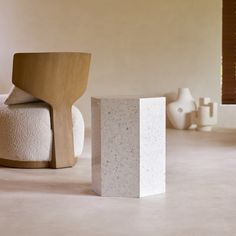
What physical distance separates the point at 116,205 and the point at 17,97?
3.82 feet

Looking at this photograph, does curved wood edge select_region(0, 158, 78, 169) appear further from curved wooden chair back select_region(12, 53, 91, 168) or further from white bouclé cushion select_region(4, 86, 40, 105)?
white bouclé cushion select_region(4, 86, 40, 105)

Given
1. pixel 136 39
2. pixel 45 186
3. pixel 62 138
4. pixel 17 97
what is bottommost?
pixel 45 186

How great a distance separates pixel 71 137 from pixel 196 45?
87.1 inches

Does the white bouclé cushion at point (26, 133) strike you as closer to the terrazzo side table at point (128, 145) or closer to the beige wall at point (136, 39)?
the terrazzo side table at point (128, 145)

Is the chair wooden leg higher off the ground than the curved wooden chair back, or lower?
lower

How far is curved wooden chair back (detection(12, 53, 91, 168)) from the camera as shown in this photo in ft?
9.05

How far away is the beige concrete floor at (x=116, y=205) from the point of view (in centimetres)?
180

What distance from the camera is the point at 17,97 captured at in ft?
9.68

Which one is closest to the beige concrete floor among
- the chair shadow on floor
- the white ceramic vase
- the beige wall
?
the chair shadow on floor

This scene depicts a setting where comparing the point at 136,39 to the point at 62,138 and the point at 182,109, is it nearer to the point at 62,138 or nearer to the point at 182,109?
the point at 182,109

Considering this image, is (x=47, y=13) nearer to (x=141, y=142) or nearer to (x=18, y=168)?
(x=18, y=168)

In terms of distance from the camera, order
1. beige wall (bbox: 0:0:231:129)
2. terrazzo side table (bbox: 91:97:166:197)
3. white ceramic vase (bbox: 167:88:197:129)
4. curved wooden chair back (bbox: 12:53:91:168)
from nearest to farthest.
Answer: terrazzo side table (bbox: 91:97:166:197)
curved wooden chair back (bbox: 12:53:91:168)
white ceramic vase (bbox: 167:88:197:129)
beige wall (bbox: 0:0:231:129)

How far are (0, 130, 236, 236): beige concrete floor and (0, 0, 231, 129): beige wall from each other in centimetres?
181

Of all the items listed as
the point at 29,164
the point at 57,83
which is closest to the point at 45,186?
the point at 29,164
